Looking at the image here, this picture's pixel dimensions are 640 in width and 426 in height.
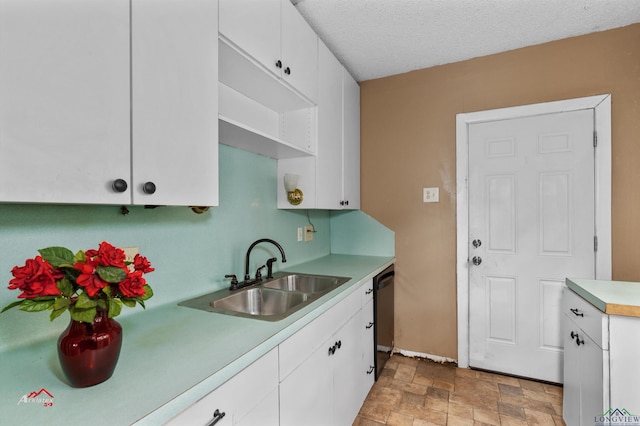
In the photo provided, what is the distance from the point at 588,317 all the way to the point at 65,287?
1.97 meters

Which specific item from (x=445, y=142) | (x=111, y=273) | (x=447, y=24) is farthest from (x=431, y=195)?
(x=111, y=273)

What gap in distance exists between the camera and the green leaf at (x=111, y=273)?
668mm

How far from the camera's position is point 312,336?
1.27m

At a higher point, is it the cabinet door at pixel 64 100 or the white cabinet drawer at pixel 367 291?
the cabinet door at pixel 64 100

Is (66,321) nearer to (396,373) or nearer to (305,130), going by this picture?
(305,130)

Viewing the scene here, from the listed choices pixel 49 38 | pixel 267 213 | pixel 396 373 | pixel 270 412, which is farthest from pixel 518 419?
pixel 49 38

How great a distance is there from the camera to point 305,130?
200 centimetres

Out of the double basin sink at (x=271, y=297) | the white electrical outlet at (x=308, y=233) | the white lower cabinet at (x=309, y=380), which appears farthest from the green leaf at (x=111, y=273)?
the white electrical outlet at (x=308, y=233)

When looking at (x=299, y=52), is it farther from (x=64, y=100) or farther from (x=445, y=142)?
(x=445, y=142)

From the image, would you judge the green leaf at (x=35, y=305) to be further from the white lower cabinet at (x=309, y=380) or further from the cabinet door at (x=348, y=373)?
the cabinet door at (x=348, y=373)

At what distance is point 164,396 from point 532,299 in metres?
2.51

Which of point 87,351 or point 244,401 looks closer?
point 87,351

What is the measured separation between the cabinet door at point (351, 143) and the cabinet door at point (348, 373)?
1.02 metres

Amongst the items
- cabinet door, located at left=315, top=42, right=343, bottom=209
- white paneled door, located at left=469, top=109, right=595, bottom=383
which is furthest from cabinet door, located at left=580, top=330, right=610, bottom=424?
cabinet door, located at left=315, top=42, right=343, bottom=209
